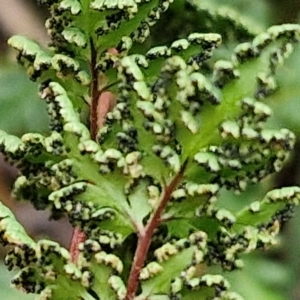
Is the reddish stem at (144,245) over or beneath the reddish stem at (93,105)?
beneath

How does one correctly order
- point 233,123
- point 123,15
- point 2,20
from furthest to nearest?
point 2,20, point 123,15, point 233,123

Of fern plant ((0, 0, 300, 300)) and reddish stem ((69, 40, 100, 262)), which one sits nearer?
fern plant ((0, 0, 300, 300))

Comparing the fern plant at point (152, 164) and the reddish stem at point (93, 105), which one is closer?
the fern plant at point (152, 164)

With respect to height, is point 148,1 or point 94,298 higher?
point 148,1

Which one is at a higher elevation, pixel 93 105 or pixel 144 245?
pixel 93 105

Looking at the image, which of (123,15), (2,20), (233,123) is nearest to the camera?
(233,123)

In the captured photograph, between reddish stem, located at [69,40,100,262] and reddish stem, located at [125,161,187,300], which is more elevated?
reddish stem, located at [69,40,100,262]

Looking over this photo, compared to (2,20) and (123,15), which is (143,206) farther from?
(2,20)

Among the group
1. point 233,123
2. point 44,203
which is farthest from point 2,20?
point 233,123
